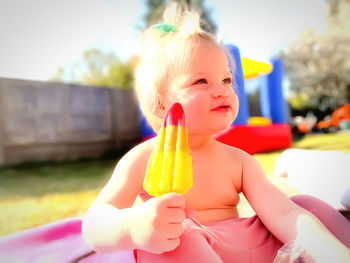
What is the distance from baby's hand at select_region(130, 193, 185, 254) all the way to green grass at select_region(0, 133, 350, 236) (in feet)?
1.41

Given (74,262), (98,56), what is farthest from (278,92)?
(98,56)

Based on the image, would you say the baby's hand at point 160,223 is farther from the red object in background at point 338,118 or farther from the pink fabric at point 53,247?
the red object in background at point 338,118

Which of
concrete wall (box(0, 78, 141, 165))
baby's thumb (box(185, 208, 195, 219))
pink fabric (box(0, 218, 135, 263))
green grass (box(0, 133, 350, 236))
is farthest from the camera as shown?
concrete wall (box(0, 78, 141, 165))

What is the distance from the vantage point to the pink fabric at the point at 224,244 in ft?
1.31

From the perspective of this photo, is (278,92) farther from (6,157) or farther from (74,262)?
(6,157)

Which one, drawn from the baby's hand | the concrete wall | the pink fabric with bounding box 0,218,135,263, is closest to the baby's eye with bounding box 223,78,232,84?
the baby's hand

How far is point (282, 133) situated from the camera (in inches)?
59.9

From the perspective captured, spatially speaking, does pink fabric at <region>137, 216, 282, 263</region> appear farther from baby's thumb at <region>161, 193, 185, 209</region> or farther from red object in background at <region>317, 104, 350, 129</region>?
red object in background at <region>317, 104, 350, 129</region>

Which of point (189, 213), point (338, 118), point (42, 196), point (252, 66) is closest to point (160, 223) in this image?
point (189, 213)

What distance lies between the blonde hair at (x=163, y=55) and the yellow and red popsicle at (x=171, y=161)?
0.42ft

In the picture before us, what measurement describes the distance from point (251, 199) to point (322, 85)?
9.88 meters

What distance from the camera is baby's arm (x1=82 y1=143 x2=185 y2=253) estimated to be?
13.9 inches

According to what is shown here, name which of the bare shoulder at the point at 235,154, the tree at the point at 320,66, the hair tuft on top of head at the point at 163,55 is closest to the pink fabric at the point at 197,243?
the bare shoulder at the point at 235,154

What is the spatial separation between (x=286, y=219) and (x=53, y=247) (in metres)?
0.61
